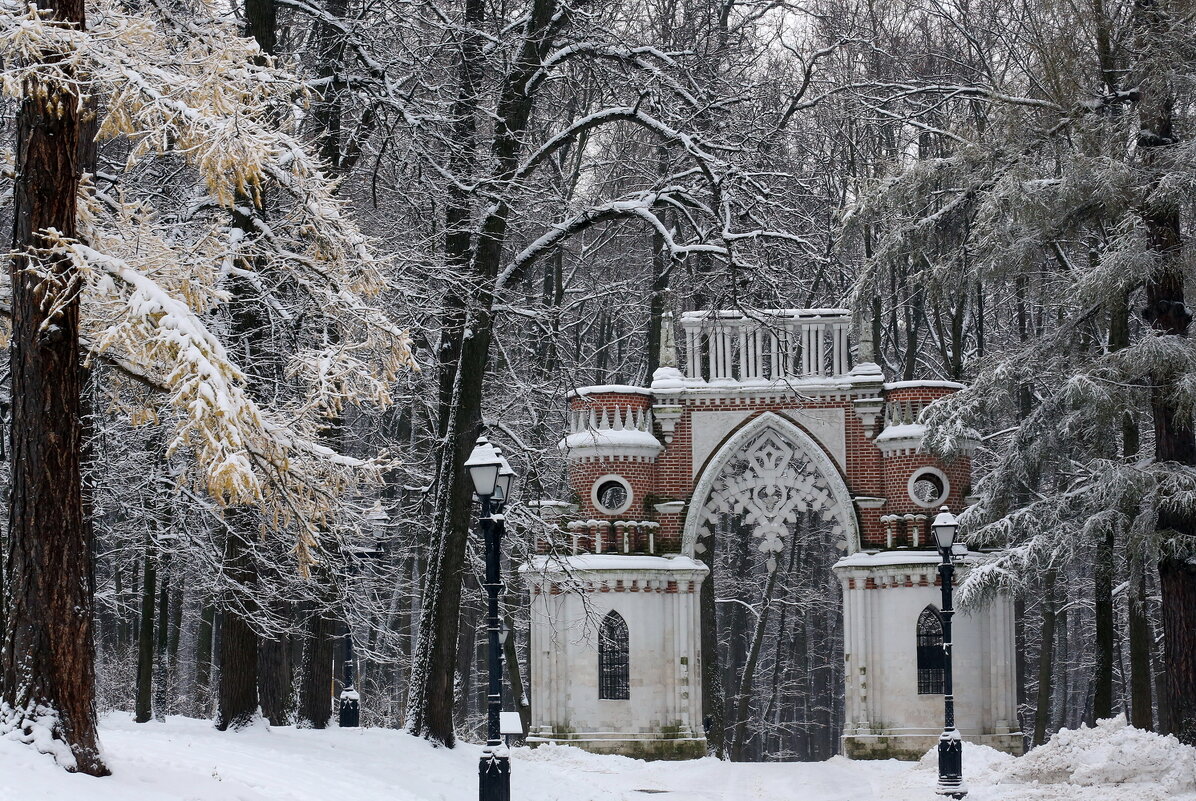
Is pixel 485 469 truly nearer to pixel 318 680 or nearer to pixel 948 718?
pixel 318 680

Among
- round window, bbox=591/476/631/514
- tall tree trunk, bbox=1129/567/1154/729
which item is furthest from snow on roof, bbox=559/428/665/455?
tall tree trunk, bbox=1129/567/1154/729

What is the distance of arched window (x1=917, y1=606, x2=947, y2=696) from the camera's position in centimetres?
2036

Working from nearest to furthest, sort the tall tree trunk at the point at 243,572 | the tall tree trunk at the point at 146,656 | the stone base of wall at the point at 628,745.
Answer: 1. the tall tree trunk at the point at 243,572
2. the tall tree trunk at the point at 146,656
3. the stone base of wall at the point at 628,745

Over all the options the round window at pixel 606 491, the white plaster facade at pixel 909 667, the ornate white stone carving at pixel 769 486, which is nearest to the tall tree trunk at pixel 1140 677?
the white plaster facade at pixel 909 667

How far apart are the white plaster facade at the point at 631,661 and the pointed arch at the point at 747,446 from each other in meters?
0.72

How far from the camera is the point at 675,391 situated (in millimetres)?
21516

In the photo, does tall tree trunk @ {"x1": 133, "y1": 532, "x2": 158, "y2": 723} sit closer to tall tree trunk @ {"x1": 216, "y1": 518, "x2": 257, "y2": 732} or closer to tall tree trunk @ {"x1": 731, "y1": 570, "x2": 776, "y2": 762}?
tall tree trunk @ {"x1": 216, "y1": 518, "x2": 257, "y2": 732}

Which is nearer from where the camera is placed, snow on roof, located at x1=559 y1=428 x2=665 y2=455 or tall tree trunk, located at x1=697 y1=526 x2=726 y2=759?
snow on roof, located at x1=559 y1=428 x2=665 y2=455

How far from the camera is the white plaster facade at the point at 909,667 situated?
20.3 m

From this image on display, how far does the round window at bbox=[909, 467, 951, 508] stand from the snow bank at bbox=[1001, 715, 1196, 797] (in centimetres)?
581

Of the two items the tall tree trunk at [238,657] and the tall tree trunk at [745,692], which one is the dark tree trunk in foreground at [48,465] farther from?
the tall tree trunk at [745,692]

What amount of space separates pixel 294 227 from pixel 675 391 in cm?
1089

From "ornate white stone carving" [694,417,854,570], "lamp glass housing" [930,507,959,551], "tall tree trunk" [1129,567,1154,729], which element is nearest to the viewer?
"lamp glass housing" [930,507,959,551]

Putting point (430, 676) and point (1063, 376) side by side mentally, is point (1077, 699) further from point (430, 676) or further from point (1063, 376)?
point (430, 676)
